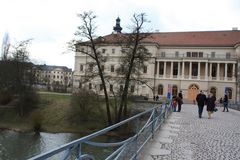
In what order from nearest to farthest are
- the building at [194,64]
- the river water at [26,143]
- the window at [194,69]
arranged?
the river water at [26,143], the building at [194,64], the window at [194,69]

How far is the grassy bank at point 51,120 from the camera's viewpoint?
41.5 metres

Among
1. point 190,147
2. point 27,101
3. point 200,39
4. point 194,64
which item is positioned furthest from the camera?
point 200,39

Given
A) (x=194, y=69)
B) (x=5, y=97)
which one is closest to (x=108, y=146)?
(x=5, y=97)

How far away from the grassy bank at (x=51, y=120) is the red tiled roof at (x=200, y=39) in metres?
31.0

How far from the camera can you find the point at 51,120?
45.9 meters

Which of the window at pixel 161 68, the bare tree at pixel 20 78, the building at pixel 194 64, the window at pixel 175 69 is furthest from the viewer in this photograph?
the window at pixel 161 68

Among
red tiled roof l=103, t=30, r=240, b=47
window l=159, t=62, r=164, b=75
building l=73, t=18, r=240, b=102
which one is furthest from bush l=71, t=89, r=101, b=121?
window l=159, t=62, r=164, b=75

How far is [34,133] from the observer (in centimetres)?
3872

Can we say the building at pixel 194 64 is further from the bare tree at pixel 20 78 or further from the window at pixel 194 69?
the bare tree at pixel 20 78

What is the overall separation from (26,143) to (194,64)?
53026mm

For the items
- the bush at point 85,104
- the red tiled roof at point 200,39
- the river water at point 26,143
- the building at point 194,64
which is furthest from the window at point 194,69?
the river water at point 26,143

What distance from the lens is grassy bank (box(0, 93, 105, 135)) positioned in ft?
136

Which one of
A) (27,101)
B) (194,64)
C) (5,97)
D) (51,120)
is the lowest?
(51,120)

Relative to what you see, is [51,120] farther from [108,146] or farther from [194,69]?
[194,69]
